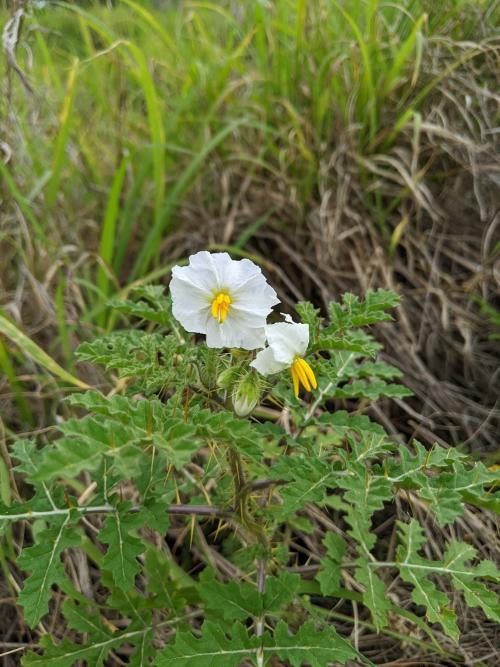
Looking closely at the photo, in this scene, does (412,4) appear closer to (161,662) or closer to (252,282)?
(252,282)

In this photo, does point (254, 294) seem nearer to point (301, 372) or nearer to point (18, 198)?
point (301, 372)

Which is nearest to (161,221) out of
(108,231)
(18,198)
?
(108,231)

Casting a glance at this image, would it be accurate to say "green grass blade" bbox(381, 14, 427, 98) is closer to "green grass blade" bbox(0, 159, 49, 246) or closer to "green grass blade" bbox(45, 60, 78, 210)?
"green grass blade" bbox(45, 60, 78, 210)

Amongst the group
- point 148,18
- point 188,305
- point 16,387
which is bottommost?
point 16,387

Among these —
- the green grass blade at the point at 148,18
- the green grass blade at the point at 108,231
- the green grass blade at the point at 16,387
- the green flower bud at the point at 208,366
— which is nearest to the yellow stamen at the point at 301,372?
the green flower bud at the point at 208,366

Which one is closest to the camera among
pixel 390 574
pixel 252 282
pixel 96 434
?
pixel 96 434

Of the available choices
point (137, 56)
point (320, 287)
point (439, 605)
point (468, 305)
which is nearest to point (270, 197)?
point (320, 287)

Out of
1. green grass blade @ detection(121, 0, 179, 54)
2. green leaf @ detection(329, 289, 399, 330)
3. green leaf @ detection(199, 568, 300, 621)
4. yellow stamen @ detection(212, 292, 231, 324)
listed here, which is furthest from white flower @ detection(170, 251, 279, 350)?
green grass blade @ detection(121, 0, 179, 54)
